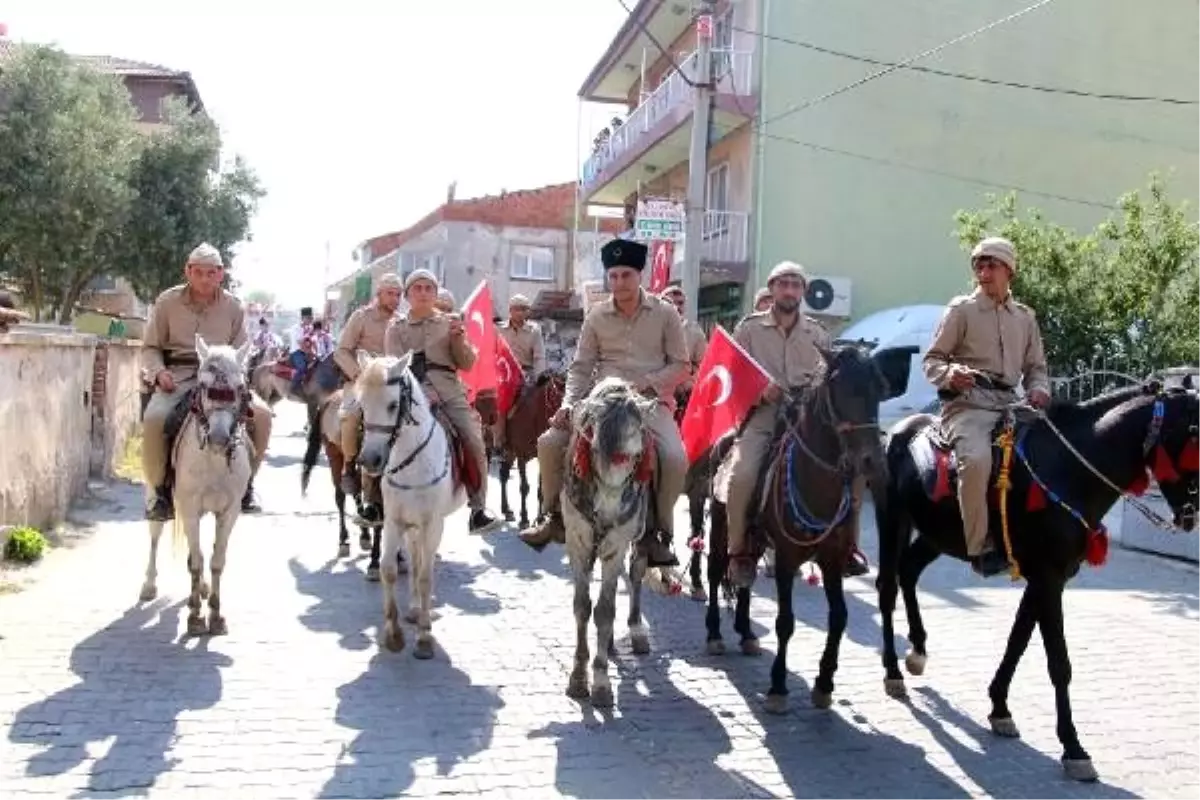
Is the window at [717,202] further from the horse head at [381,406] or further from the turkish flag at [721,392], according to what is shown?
the horse head at [381,406]

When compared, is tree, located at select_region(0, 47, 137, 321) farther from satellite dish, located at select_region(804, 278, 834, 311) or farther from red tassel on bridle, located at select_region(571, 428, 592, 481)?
red tassel on bridle, located at select_region(571, 428, 592, 481)

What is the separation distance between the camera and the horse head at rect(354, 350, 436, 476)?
23.7 ft

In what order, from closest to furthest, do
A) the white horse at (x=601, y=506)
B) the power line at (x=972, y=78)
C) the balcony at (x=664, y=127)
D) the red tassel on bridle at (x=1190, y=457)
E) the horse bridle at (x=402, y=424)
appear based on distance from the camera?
1. the red tassel on bridle at (x=1190, y=457)
2. the white horse at (x=601, y=506)
3. the horse bridle at (x=402, y=424)
4. the power line at (x=972, y=78)
5. the balcony at (x=664, y=127)

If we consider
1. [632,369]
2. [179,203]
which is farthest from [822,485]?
[179,203]

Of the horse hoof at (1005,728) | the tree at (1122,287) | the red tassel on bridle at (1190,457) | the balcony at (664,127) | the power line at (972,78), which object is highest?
the power line at (972,78)

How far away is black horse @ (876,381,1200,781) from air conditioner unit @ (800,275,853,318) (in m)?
16.0

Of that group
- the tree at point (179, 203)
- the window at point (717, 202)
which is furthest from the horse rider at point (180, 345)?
the tree at point (179, 203)

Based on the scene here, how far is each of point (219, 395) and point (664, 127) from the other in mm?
18989

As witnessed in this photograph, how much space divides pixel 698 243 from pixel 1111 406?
1119 centimetres

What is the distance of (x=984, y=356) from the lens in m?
7.12

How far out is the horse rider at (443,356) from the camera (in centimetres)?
873

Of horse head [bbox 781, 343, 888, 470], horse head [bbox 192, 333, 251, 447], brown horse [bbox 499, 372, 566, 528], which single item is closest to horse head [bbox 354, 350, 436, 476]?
horse head [bbox 192, 333, 251, 447]

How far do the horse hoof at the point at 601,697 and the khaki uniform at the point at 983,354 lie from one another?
2.54 meters

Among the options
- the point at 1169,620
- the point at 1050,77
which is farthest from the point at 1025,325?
the point at 1050,77
